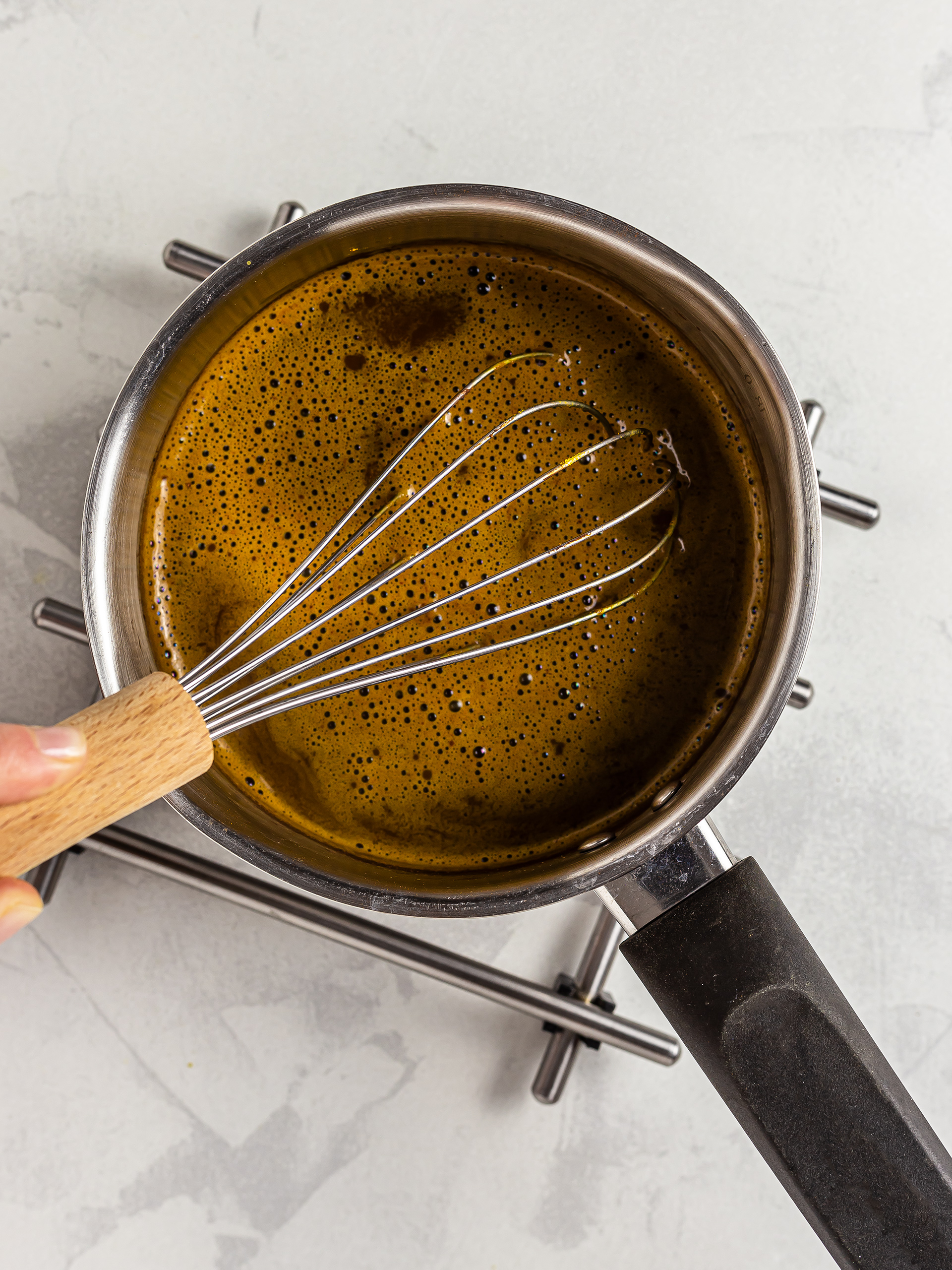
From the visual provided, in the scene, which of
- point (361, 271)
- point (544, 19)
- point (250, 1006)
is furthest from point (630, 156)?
point (250, 1006)

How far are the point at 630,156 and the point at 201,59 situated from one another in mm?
265

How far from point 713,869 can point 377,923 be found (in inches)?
8.8

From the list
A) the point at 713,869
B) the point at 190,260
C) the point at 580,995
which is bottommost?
the point at 580,995

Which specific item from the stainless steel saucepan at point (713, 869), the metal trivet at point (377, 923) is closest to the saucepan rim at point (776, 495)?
the stainless steel saucepan at point (713, 869)

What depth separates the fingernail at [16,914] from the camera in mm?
334

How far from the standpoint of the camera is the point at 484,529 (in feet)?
1.65

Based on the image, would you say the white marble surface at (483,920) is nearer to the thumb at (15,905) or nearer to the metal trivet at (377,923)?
the metal trivet at (377,923)

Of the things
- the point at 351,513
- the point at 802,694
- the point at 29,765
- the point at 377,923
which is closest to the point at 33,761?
the point at 29,765

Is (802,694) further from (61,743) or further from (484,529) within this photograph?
(61,743)

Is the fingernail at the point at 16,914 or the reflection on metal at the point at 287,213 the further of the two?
the reflection on metal at the point at 287,213

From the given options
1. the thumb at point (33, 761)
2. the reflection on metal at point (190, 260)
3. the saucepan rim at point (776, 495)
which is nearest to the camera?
the thumb at point (33, 761)

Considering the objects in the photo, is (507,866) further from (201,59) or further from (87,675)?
(201,59)

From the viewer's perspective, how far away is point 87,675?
58 centimetres

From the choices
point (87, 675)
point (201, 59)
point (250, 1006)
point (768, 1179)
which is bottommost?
point (768, 1179)
